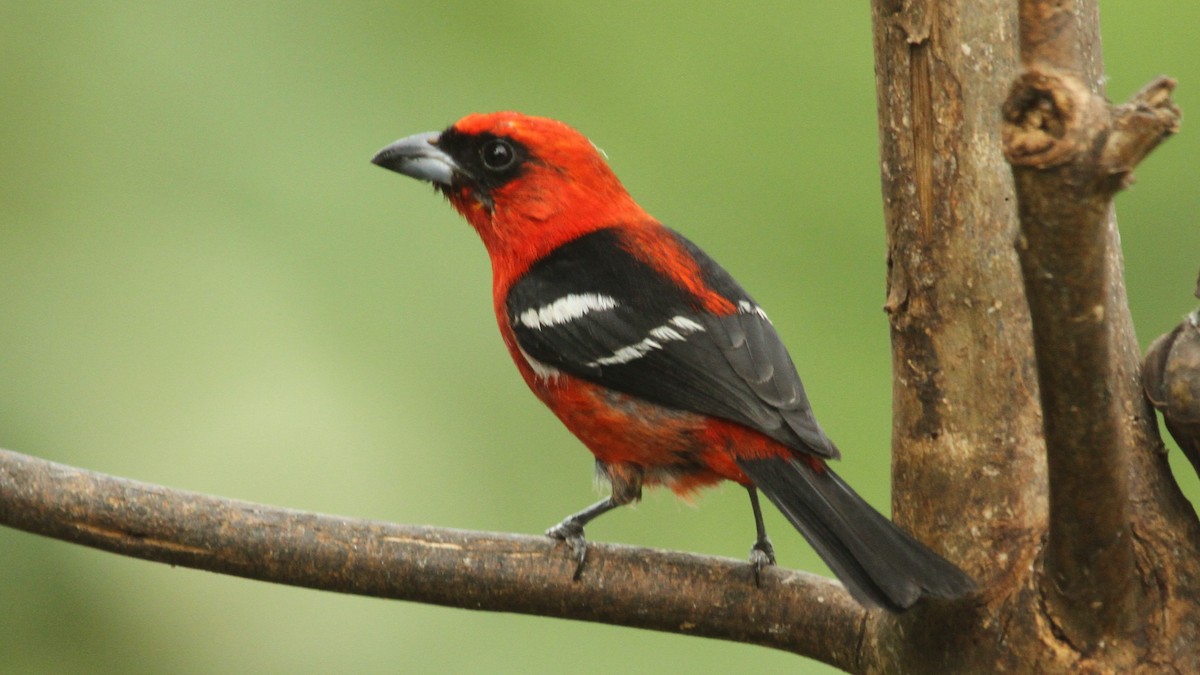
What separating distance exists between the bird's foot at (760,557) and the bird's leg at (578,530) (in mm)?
332

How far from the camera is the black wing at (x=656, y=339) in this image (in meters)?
2.79

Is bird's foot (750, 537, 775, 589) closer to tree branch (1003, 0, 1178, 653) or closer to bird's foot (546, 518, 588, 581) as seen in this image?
bird's foot (546, 518, 588, 581)

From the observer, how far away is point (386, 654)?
10.6 ft

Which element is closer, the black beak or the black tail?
the black tail

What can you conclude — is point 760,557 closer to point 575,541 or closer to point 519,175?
point 575,541

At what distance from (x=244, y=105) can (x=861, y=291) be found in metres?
1.60

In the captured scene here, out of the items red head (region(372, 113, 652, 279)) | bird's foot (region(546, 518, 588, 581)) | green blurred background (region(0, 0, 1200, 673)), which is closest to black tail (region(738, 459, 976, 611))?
bird's foot (region(546, 518, 588, 581))

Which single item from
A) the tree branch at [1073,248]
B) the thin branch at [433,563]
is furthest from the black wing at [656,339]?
the tree branch at [1073,248]

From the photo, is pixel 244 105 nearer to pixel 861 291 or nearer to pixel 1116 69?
pixel 861 291

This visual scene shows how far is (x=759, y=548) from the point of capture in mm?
2824

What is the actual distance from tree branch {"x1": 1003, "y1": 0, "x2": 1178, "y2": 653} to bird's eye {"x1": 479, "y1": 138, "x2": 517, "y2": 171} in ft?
6.45

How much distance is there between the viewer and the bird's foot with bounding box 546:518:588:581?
2.58m

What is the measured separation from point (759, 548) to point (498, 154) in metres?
1.31

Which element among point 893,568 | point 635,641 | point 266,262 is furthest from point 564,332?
point 893,568
